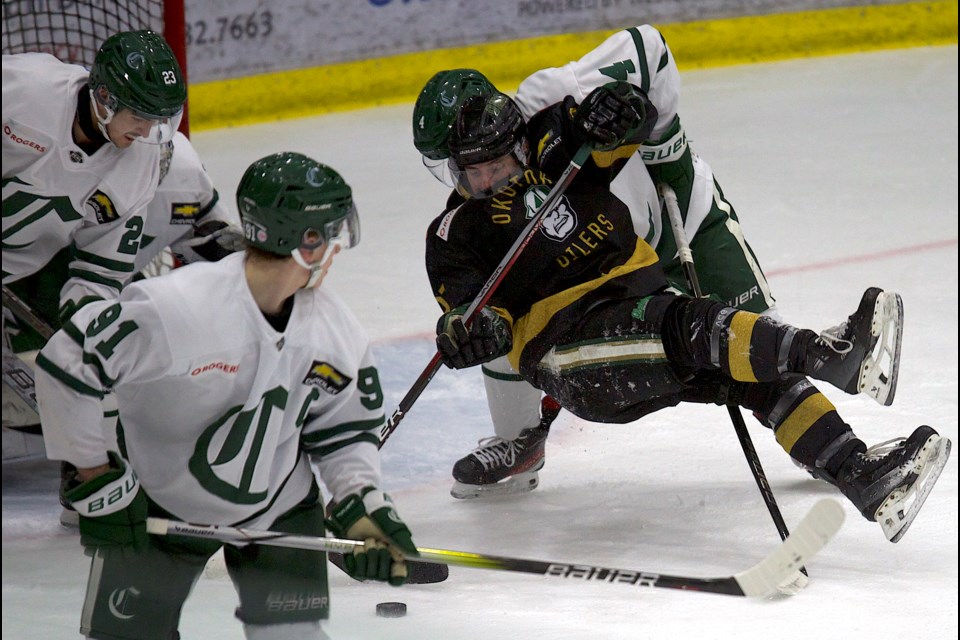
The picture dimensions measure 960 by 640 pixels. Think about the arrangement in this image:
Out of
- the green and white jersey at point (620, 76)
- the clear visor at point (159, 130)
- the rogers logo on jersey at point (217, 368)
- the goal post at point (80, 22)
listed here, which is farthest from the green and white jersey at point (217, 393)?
the goal post at point (80, 22)

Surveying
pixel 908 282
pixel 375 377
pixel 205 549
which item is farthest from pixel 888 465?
pixel 908 282

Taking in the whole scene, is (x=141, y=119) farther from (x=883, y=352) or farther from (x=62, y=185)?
(x=883, y=352)

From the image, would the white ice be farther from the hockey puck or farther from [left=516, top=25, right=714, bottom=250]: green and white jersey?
[left=516, top=25, right=714, bottom=250]: green and white jersey

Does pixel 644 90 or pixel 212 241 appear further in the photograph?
pixel 212 241

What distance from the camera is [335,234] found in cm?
198

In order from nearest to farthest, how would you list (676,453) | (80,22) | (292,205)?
(292,205) → (676,453) → (80,22)

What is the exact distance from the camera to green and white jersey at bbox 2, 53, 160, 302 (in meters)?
3.18

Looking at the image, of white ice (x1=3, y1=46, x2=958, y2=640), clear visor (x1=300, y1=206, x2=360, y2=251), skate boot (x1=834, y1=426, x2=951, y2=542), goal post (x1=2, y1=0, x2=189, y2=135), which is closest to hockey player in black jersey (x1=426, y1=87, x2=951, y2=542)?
skate boot (x1=834, y1=426, x2=951, y2=542)

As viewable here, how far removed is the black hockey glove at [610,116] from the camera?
297 centimetres

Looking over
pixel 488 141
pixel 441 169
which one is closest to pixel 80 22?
pixel 441 169

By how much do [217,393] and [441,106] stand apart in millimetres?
1087

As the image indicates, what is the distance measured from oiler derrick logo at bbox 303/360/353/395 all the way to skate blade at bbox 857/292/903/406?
1.19m

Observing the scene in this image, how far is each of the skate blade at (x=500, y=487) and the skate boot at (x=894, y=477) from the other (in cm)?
87

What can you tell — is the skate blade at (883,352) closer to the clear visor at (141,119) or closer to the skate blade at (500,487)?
the skate blade at (500,487)
